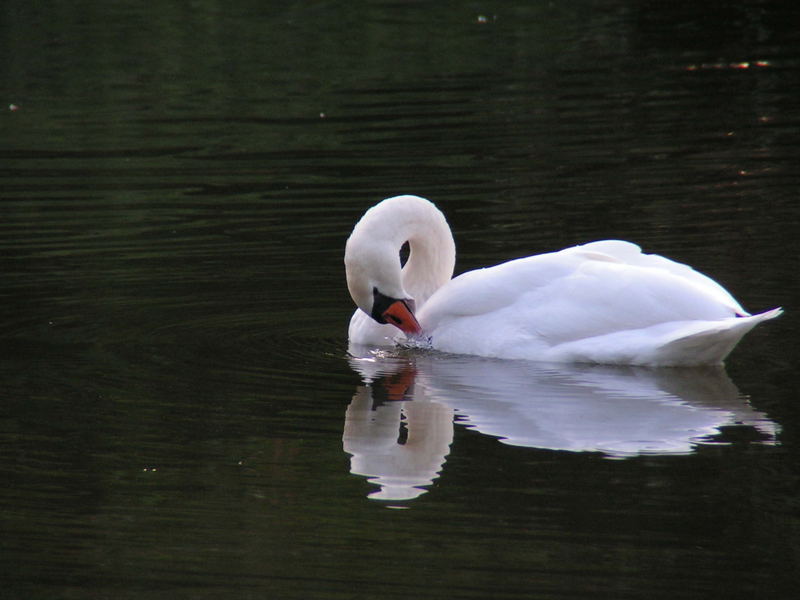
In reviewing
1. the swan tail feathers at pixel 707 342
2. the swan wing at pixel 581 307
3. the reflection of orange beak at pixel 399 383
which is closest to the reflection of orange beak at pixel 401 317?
the swan wing at pixel 581 307

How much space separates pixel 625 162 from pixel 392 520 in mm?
8098

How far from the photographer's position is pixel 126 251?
11.0 metres

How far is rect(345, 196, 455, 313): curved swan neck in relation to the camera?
26.7 ft

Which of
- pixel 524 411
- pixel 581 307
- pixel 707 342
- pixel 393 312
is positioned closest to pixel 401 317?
pixel 393 312

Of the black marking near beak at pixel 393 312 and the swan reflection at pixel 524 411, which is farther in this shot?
the black marking near beak at pixel 393 312

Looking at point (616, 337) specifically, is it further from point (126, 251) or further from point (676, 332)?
point (126, 251)

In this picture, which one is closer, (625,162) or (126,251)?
(126,251)

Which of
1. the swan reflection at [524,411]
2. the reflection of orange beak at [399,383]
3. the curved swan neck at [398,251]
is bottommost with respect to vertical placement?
the reflection of orange beak at [399,383]

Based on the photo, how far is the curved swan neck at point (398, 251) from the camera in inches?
321

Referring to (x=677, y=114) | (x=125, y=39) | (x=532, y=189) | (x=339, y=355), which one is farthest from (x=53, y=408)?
(x=125, y=39)

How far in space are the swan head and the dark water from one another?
0.27m

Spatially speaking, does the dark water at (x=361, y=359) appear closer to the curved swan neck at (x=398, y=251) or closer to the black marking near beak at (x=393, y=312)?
the black marking near beak at (x=393, y=312)

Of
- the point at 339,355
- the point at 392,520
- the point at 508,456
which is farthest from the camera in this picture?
the point at 339,355

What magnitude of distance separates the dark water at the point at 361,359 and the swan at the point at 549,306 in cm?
16
